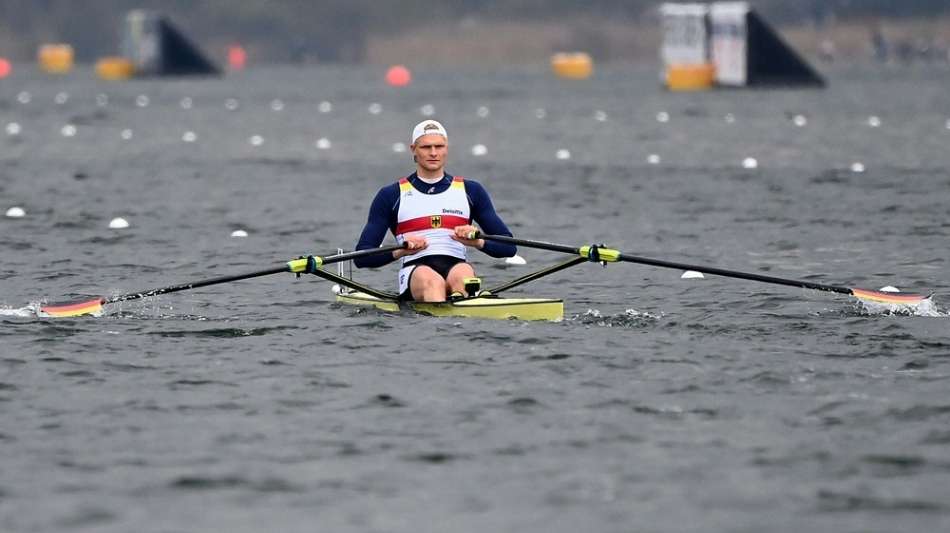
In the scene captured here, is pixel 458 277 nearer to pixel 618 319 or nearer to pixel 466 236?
pixel 466 236

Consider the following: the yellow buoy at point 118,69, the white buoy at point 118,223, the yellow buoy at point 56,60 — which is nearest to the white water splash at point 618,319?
the white buoy at point 118,223

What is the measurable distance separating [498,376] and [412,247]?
2.63 m

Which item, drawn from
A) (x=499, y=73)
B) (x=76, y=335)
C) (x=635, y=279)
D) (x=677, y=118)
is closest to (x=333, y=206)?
(x=635, y=279)

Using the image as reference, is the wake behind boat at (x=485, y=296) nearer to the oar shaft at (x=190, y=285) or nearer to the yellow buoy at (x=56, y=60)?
the oar shaft at (x=190, y=285)

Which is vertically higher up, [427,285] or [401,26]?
[401,26]

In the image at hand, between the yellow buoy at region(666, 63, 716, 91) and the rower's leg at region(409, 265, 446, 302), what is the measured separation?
4472cm

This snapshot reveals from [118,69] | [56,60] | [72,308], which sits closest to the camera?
[72,308]

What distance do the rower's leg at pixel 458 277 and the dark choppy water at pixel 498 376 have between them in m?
0.49

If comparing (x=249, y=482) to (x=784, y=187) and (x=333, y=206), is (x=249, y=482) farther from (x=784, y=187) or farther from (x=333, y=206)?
(x=784, y=187)

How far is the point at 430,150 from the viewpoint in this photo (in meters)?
15.0

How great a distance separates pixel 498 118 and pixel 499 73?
133ft

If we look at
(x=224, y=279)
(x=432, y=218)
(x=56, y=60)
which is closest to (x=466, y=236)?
(x=432, y=218)

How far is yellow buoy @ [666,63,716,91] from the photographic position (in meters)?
58.8

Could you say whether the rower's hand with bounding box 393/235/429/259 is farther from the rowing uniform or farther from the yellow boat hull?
the yellow boat hull
